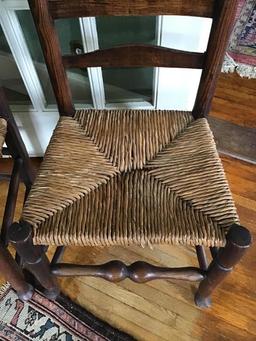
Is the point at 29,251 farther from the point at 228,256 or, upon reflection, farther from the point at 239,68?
the point at 239,68

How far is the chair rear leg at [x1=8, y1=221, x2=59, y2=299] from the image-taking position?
0.60 meters

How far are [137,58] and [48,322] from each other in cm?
72

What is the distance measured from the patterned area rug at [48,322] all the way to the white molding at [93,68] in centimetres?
59

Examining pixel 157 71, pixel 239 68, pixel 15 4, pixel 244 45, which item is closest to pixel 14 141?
pixel 15 4

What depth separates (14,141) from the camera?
2.90ft

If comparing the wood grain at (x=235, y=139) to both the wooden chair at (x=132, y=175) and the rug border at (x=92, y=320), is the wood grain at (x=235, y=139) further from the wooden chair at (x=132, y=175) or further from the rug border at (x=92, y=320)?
the rug border at (x=92, y=320)

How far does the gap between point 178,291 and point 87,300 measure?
0.85ft

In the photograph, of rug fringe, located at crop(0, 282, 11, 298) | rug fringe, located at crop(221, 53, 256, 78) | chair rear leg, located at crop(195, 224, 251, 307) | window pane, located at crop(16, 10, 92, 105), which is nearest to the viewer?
chair rear leg, located at crop(195, 224, 251, 307)

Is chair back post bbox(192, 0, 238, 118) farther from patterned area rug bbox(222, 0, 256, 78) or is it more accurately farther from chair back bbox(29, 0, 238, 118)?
patterned area rug bbox(222, 0, 256, 78)

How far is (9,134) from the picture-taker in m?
0.86

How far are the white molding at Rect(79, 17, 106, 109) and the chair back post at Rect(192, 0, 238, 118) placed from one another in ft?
0.99

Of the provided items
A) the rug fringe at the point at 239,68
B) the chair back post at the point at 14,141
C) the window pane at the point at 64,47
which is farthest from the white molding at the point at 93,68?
the rug fringe at the point at 239,68

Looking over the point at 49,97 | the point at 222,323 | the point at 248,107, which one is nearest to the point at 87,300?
the point at 222,323

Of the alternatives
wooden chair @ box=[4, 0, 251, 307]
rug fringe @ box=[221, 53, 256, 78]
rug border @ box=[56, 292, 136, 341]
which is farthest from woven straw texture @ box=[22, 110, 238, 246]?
rug fringe @ box=[221, 53, 256, 78]
